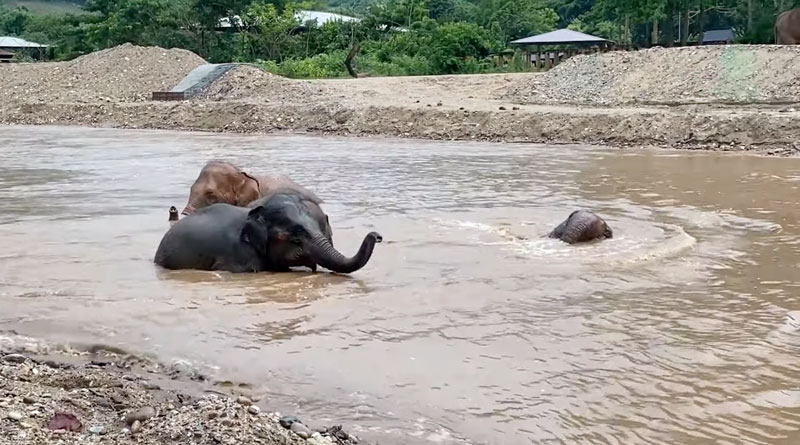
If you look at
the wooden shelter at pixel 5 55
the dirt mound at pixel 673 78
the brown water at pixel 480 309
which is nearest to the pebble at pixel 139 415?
the brown water at pixel 480 309

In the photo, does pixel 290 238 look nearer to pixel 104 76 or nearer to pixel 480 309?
pixel 480 309

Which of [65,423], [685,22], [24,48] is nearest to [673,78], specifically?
[685,22]

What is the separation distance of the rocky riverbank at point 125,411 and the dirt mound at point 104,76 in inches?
1401

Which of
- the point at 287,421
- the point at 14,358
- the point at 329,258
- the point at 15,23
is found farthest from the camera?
the point at 15,23

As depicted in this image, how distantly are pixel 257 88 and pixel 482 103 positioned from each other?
Answer: 1010cm

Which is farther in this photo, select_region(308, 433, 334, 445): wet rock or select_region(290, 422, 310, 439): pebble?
select_region(290, 422, 310, 439): pebble

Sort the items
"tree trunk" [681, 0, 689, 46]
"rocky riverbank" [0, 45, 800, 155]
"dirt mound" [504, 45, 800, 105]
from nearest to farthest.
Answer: "rocky riverbank" [0, 45, 800, 155]
"dirt mound" [504, 45, 800, 105]
"tree trunk" [681, 0, 689, 46]

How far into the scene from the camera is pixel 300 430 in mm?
5207

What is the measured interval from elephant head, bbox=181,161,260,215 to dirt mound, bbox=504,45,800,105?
18.8 m

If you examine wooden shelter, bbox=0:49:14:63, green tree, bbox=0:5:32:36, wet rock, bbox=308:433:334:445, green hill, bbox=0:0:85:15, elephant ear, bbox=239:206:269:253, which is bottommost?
wet rock, bbox=308:433:334:445

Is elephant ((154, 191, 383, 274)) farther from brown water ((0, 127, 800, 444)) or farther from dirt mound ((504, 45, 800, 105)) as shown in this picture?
dirt mound ((504, 45, 800, 105))

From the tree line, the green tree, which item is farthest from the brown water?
the green tree

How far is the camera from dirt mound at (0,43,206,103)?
4094 centimetres

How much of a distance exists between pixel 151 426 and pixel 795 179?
14.0 meters
